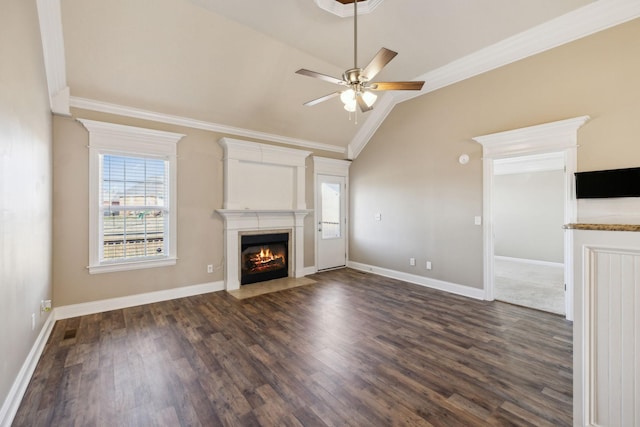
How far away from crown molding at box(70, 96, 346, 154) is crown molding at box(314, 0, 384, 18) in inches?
99.0

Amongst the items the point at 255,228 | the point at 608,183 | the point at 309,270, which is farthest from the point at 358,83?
the point at 309,270

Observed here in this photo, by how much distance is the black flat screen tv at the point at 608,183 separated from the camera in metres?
2.88

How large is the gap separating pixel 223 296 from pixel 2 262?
292 cm

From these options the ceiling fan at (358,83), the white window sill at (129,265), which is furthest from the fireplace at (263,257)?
the ceiling fan at (358,83)

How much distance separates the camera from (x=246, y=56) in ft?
12.4

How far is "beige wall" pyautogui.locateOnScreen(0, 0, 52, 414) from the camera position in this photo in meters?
1.73

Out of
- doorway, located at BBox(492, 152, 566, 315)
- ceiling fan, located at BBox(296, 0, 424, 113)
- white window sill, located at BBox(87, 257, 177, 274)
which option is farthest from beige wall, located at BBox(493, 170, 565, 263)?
white window sill, located at BBox(87, 257, 177, 274)

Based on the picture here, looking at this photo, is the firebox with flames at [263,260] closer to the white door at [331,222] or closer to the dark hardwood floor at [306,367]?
the white door at [331,222]

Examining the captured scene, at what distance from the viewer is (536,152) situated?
11.8ft

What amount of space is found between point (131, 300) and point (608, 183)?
6.20 meters

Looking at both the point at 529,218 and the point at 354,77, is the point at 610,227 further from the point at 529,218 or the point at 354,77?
the point at 529,218

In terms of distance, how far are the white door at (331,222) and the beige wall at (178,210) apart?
2.17 metres

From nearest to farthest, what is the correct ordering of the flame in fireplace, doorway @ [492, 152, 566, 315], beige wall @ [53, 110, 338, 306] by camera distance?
beige wall @ [53, 110, 338, 306], the flame in fireplace, doorway @ [492, 152, 566, 315]

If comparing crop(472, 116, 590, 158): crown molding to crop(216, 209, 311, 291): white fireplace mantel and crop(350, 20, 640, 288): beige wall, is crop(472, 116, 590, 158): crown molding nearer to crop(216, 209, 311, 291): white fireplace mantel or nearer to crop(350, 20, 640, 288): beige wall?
crop(350, 20, 640, 288): beige wall
